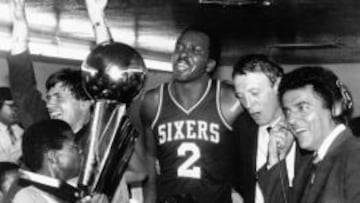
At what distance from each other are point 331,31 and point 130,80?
18.6ft

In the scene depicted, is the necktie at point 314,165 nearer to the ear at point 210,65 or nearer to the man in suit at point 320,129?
the man in suit at point 320,129

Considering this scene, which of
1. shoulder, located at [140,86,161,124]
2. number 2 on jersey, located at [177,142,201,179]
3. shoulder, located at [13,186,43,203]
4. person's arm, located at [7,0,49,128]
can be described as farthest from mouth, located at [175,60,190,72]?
shoulder, located at [13,186,43,203]

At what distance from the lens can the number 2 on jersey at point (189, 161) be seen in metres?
3.67

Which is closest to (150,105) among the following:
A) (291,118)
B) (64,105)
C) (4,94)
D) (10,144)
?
(64,105)

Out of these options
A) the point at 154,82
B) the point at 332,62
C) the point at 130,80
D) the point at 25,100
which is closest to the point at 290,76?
the point at 130,80

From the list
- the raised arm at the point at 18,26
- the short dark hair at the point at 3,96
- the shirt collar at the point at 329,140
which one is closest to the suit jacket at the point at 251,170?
the shirt collar at the point at 329,140

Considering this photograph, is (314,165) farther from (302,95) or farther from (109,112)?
(109,112)

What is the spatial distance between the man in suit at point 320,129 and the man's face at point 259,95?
1.88ft

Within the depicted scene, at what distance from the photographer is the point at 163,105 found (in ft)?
12.5

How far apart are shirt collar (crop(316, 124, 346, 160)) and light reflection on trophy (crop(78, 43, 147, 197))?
0.65 metres

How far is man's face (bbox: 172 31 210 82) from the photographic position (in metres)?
3.63

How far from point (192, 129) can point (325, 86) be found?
122 cm

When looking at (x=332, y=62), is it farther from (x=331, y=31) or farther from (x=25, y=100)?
(x=25, y=100)

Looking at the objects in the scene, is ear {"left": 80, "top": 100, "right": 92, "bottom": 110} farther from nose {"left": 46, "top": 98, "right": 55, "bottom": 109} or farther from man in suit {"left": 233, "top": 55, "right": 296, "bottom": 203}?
man in suit {"left": 233, "top": 55, "right": 296, "bottom": 203}
